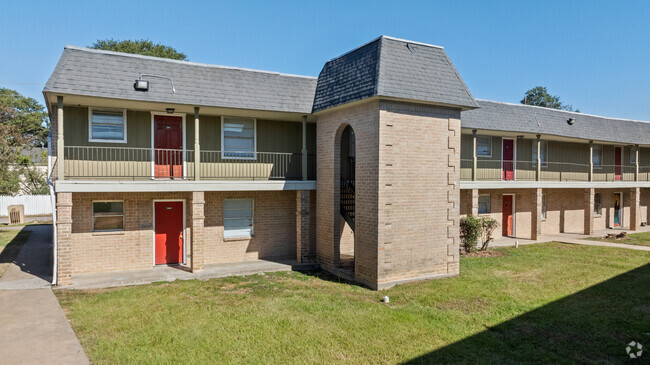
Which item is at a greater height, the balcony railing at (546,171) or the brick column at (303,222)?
the balcony railing at (546,171)

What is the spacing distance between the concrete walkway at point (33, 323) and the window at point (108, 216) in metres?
2.05

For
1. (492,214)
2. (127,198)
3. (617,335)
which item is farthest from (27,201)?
(617,335)

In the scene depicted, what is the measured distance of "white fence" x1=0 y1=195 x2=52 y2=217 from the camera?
32156 mm

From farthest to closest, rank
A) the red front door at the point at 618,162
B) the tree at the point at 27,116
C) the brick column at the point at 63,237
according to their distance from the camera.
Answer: the tree at the point at 27,116 < the red front door at the point at 618,162 < the brick column at the point at 63,237

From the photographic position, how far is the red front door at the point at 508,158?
2050 cm

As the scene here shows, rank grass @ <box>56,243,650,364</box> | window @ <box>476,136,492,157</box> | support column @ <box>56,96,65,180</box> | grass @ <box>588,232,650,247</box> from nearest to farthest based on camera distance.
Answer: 1. grass @ <box>56,243,650,364</box>
2. support column @ <box>56,96,65,180</box>
3. grass @ <box>588,232,650,247</box>
4. window @ <box>476,136,492,157</box>

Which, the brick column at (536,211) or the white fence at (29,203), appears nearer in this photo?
the brick column at (536,211)

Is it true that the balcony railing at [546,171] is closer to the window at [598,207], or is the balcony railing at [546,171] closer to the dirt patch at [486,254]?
the window at [598,207]

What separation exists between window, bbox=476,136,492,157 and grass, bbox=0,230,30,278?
19142mm

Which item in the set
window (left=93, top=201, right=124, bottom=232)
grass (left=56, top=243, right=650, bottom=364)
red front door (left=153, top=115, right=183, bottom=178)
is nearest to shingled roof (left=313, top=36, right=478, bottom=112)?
red front door (left=153, top=115, right=183, bottom=178)

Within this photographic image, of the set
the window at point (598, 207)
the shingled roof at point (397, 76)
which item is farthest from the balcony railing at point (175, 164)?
the window at point (598, 207)

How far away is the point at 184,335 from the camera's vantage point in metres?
7.86

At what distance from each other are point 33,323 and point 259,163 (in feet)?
26.5

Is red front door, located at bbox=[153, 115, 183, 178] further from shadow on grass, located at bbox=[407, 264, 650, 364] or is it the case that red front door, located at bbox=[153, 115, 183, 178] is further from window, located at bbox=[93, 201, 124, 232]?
shadow on grass, located at bbox=[407, 264, 650, 364]
